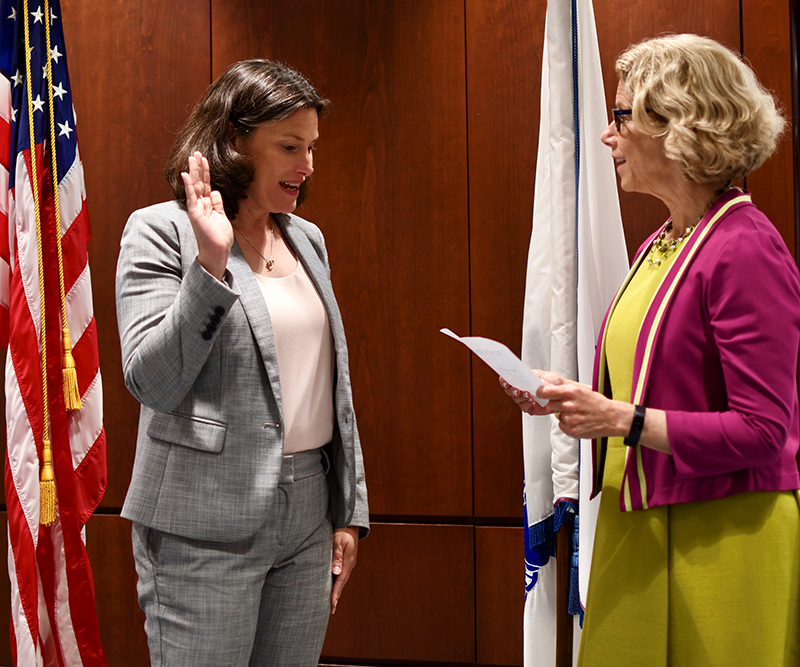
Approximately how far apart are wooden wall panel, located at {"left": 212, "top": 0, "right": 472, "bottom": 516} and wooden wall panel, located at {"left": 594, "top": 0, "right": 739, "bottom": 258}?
1.63 feet

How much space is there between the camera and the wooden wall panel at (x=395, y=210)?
107 inches

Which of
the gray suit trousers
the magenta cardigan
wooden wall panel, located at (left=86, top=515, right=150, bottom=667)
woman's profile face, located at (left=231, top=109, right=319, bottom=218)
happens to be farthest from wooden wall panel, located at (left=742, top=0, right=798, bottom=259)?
wooden wall panel, located at (left=86, top=515, right=150, bottom=667)

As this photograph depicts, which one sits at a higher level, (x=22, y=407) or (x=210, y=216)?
(x=210, y=216)

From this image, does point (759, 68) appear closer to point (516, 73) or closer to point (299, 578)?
point (516, 73)

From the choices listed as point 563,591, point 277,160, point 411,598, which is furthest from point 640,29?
point 411,598

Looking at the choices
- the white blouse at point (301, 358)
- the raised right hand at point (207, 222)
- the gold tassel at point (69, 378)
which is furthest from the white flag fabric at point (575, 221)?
the gold tassel at point (69, 378)

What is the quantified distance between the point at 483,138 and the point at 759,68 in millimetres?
927

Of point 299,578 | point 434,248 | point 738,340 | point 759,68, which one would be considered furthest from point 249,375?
point 759,68

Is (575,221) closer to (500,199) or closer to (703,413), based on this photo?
(500,199)

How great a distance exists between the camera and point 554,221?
2.11 m

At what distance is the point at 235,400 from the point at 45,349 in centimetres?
107

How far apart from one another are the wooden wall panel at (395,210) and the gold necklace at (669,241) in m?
1.17

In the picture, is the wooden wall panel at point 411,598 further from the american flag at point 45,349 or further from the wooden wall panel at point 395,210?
the american flag at point 45,349

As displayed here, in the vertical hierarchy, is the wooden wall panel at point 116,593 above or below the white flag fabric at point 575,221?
Answer: below
